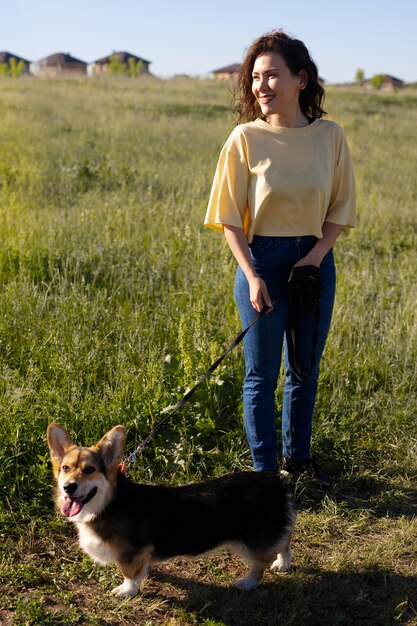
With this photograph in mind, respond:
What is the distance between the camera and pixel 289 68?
2.99m

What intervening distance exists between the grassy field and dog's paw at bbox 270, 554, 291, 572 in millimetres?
42

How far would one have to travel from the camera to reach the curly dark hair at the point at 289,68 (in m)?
3.00

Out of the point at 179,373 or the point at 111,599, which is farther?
the point at 179,373

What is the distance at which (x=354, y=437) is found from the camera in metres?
4.14

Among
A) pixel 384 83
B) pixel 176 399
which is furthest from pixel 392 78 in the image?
pixel 176 399

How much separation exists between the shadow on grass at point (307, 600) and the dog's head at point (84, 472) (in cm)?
64

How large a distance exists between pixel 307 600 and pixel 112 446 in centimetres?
114

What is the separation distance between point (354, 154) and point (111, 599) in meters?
13.7

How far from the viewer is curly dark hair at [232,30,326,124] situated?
3.00 meters

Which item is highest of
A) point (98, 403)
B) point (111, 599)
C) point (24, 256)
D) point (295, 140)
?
point (295, 140)

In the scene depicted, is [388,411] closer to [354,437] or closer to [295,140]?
[354,437]

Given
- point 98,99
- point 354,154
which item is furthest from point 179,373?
point 98,99

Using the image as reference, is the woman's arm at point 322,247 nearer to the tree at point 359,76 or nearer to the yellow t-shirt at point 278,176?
the yellow t-shirt at point 278,176

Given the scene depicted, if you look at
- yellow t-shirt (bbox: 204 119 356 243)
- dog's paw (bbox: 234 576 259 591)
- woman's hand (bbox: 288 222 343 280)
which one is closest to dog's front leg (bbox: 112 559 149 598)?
dog's paw (bbox: 234 576 259 591)
